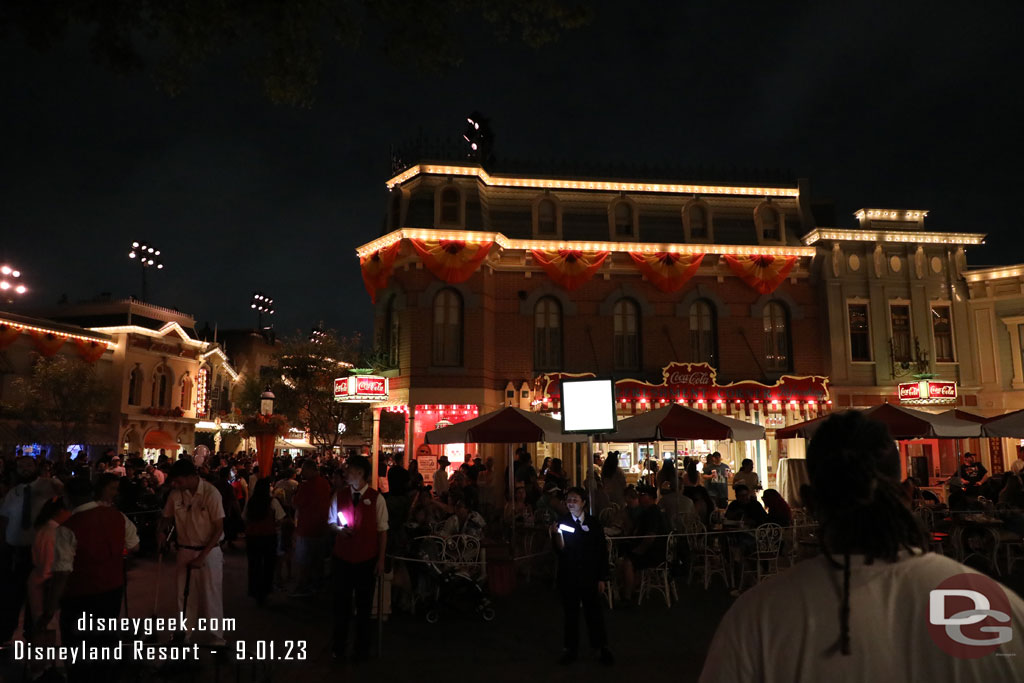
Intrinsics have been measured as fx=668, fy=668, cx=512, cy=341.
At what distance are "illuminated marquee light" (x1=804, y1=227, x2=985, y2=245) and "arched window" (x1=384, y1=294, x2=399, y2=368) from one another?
1440 centimetres

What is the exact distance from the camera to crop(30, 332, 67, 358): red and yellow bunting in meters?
32.8

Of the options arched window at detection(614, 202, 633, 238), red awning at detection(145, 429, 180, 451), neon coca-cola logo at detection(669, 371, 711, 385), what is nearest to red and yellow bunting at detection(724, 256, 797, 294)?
arched window at detection(614, 202, 633, 238)

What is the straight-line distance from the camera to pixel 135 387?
131 feet

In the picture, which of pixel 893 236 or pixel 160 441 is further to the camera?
pixel 160 441

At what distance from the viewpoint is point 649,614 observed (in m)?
9.48

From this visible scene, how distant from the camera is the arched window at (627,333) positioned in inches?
890

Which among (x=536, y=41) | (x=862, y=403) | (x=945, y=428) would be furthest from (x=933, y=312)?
(x=536, y=41)

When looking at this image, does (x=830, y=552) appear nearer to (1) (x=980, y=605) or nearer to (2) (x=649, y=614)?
(1) (x=980, y=605)

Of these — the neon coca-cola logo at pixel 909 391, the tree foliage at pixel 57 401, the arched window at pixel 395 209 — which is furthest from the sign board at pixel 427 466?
the tree foliage at pixel 57 401

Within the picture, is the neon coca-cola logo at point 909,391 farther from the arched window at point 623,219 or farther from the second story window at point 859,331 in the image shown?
the arched window at point 623,219

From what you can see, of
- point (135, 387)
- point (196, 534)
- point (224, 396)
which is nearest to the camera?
point (196, 534)

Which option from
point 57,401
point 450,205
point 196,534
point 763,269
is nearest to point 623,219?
point 763,269

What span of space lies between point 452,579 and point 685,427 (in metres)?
5.22

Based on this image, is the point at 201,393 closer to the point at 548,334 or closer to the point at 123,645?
the point at 548,334
